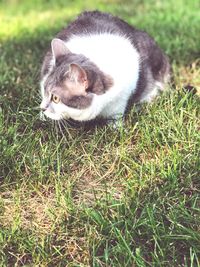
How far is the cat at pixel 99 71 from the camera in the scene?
3.26 m

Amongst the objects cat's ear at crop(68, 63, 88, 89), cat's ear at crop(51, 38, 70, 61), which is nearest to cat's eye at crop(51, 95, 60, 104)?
cat's ear at crop(68, 63, 88, 89)

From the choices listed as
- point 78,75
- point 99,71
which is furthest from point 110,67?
point 78,75

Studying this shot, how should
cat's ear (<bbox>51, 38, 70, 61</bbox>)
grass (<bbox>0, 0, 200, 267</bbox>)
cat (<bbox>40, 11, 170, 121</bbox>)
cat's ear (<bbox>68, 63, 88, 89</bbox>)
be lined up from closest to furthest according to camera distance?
grass (<bbox>0, 0, 200, 267</bbox>) < cat's ear (<bbox>68, 63, 88, 89</bbox>) < cat (<bbox>40, 11, 170, 121</bbox>) < cat's ear (<bbox>51, 38, 70, 61</bbox>)

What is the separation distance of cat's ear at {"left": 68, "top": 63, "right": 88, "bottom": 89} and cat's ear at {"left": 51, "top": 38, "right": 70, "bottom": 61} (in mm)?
288

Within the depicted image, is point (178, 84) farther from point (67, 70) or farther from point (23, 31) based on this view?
point (23, 31)

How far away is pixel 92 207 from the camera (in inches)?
111

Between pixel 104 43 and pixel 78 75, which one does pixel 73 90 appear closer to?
pixel 78 75

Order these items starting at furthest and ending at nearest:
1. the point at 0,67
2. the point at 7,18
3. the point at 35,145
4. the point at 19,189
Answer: the point at 7,18 < the point at 0,67 < the point at 35,145 < the point at 19,189

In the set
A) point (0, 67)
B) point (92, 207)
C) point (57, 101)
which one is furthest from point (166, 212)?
point (0, 67)

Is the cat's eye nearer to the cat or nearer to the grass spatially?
the cat

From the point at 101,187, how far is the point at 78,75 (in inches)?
25.5

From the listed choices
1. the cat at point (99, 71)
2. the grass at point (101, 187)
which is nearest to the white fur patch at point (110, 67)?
the cat at point (99, 71)

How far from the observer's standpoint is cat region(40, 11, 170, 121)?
326 cm

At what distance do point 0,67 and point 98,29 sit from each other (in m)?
1.17
